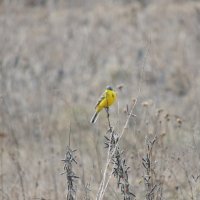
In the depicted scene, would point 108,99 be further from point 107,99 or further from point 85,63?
point 85,63

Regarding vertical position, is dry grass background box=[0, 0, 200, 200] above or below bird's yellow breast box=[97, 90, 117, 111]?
above

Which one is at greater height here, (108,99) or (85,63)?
(85,63)

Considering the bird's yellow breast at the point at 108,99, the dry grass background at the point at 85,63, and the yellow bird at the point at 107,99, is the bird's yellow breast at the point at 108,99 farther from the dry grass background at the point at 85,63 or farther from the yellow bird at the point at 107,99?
the dry grass background at the point at 85,63

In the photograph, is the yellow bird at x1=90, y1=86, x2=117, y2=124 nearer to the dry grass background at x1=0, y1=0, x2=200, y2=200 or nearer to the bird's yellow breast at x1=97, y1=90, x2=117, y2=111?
the bird's yellow breast at x1=97, y1=90, x2=117, y2=111

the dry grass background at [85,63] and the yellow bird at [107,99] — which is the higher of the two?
the dry grass background at [85,63]

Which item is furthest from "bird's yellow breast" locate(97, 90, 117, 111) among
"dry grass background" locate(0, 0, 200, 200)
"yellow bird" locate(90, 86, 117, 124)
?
"dry grass background" locate(0, 0, 200, 200)

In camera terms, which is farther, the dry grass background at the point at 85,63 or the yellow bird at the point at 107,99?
the dry grass background at the point at 85,63

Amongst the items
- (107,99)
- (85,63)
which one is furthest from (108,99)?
(85,63)

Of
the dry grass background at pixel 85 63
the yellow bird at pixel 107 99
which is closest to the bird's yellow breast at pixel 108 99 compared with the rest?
the yellow bird at pixel 107 99

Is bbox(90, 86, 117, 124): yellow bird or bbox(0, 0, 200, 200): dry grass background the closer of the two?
bbox(90, 86, 117, 124): yellow bird

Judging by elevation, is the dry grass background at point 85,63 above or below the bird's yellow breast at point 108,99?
above

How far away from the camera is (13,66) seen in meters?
13.1

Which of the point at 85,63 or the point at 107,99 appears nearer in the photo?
the point at 107,99

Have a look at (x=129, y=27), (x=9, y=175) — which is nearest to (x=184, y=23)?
(x=129, y=27)
